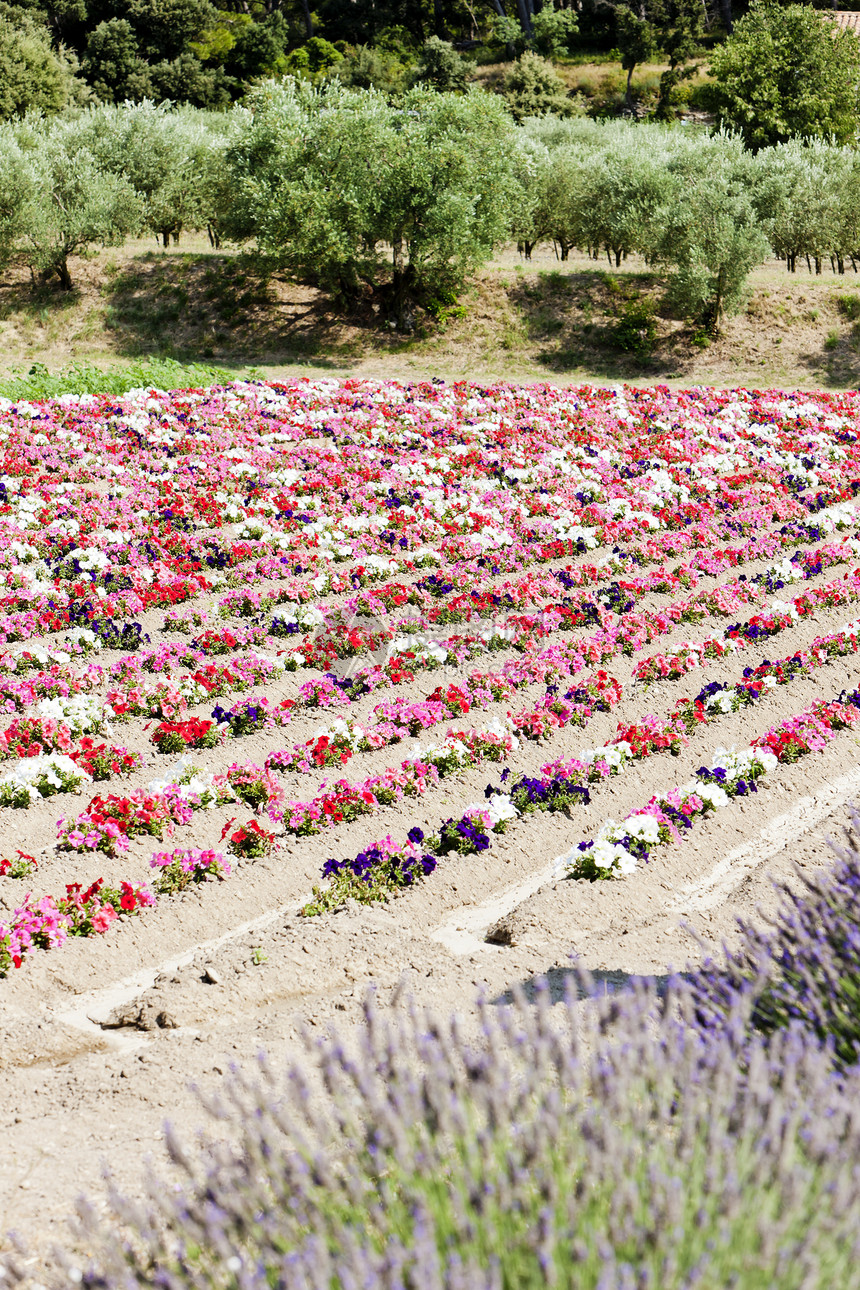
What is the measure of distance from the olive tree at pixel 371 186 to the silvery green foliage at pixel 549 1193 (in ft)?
96.4

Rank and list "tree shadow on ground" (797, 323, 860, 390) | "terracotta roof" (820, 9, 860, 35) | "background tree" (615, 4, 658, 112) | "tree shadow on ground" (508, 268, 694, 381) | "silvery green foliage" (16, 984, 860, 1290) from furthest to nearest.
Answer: "terracotta roof" (820, 9, 860, 35)
"background tree" (615, 4, 658, 112)
"tree shadow on ground" (508, 268, 694, 381)
"tree shadow on ground" (797, 323, 860, 390)
"silvery green foliage" (16, 984, 860, 1290)

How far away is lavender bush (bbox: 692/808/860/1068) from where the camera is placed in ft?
12.1

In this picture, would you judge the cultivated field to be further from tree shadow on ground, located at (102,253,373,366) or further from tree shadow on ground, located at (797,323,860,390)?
Answer: tree shadow on ground, located at (102,253,373,366)

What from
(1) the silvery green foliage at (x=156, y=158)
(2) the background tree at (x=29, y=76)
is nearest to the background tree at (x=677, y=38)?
(2) the background tree at (x=29, y=76)

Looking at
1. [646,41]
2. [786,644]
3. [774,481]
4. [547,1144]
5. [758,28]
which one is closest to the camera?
[547,1144]

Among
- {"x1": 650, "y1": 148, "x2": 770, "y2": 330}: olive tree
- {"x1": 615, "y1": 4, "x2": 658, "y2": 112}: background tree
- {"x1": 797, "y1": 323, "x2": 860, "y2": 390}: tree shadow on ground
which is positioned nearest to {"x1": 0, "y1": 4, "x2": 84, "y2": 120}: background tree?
{"x1": 650, "y1": 148, "x2": 770, "y2": 330}: olive tree

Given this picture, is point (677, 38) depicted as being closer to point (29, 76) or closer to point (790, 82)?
point (790, 82)

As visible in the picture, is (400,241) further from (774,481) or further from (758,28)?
(758,28)

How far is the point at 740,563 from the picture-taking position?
46.3 ft

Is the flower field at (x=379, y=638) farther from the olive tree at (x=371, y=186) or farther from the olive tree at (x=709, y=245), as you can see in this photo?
the olive tree at (x=371, y=186)

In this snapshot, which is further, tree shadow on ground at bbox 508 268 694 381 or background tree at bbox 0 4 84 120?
background tree at bbox 0 4 84 120

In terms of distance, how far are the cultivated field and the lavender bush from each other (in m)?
0.44

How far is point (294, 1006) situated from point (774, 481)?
49.1 feet

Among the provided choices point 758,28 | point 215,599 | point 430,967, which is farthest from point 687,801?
point 758,28
